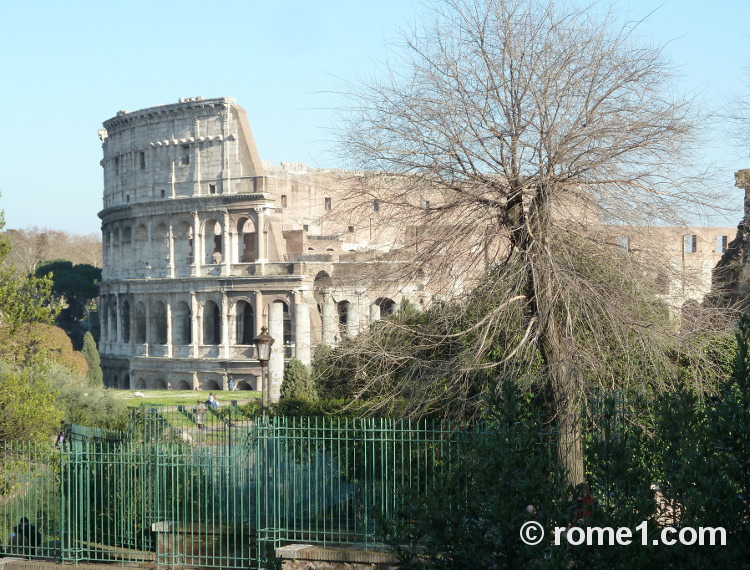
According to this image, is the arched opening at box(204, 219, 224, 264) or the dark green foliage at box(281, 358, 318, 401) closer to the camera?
the dark green foliage at box(281, 358, 318, 401)

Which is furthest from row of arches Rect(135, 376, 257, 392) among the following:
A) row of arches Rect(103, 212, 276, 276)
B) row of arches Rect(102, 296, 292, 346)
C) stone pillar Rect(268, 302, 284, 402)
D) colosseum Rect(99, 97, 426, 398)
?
stone pillar Rect(268, 302, 284, 402)

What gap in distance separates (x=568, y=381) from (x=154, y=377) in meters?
41.6

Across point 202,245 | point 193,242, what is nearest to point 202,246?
point 202,245

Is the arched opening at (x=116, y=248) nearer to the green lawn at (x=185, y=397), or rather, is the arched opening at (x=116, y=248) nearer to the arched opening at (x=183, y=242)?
the arched opening at (x=183, y=242)

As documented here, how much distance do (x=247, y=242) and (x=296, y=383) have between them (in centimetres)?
2791

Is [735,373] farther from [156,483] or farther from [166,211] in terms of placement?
[166,211]

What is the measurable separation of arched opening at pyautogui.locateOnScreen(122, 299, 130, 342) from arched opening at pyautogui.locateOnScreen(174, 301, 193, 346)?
4619 millimetres

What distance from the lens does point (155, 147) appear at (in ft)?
163

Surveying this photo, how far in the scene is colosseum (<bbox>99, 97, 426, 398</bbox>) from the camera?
4616 cm

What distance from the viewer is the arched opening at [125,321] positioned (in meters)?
52.7

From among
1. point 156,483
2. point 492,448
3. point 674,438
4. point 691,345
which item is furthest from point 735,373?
point 156,483

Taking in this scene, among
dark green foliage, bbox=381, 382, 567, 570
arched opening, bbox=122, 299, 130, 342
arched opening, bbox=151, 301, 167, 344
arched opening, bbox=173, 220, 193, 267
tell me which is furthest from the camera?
arched opening, bbox=122, 299, 130, 342

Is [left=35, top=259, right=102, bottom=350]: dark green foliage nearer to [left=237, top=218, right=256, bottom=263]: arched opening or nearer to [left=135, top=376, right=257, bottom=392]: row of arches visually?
[left=135, top=376, right=257, bottom=392]: row of arches

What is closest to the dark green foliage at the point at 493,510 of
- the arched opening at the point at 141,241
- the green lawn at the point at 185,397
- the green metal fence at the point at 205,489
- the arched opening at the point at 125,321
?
the green metal fence at the point at 205,489
